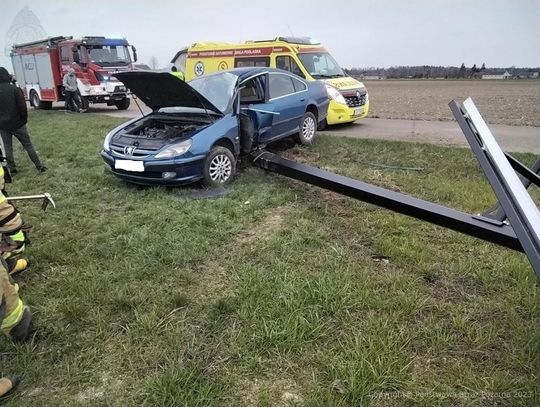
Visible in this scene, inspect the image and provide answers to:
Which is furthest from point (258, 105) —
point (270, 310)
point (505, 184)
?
point (505, 184)

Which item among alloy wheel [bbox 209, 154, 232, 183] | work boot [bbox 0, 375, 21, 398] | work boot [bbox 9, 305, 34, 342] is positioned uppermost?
alloy wheel [bbox 209, 154, 232, 183]

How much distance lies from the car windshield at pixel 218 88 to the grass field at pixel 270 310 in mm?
1757

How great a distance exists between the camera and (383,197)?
384 cm

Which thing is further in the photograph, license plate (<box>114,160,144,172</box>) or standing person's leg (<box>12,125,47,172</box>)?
standing person's leg (<box>12,125,47,172</box>)

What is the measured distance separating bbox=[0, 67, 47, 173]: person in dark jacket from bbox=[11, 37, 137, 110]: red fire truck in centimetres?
834

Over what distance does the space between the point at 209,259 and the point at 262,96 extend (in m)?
3.95

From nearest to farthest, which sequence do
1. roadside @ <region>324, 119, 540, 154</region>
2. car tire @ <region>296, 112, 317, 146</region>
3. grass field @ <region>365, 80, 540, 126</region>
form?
car tire @ <region>296, 112, 317, 146</region>, roadside @ <region>324, 119, 540, 154</region>, grass field @ <region>365, 80, 540, 126</region>

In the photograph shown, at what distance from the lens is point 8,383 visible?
2264 mm

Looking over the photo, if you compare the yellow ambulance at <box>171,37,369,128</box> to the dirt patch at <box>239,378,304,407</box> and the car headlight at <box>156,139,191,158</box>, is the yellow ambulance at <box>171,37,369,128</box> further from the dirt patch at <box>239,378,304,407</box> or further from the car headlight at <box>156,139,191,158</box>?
the dirt patch at <box>239,378,304,407</box>

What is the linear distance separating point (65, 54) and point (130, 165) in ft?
46.0

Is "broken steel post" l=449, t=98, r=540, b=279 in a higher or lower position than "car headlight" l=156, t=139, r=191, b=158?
higher

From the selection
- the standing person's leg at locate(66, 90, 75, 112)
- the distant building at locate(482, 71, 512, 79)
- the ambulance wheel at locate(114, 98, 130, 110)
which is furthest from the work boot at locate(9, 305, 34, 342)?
the distant building at locate(482, 71, 512, 79)

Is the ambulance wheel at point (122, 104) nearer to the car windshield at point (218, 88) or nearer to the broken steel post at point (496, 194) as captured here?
Answer: the car windshield at point (218, 88)

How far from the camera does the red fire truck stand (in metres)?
16.0
